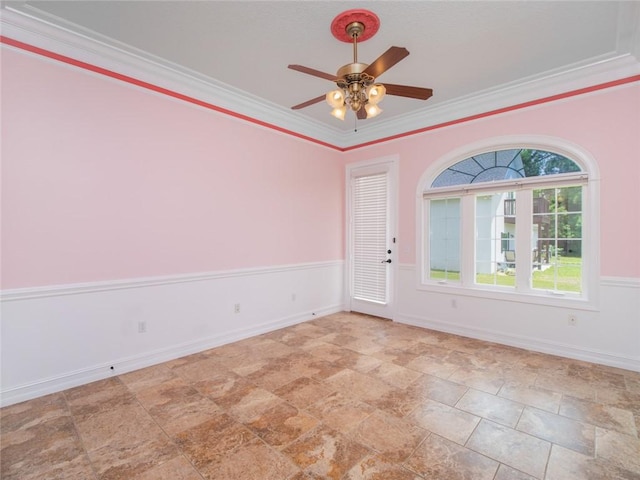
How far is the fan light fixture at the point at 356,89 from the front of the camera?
7.01ft

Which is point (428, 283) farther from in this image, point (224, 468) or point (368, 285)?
point (224, 468)

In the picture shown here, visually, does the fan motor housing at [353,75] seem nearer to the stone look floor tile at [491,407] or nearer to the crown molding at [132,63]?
the crown molding at [132,63]

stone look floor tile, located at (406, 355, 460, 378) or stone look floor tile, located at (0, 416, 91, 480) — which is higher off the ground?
stone look floor tile, located at (406, 355, 460, 378)

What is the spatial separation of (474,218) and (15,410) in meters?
4.92

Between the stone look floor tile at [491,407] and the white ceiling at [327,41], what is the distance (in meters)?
3.04

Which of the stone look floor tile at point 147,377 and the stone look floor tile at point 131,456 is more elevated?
the stone look floor tile at point 147,377

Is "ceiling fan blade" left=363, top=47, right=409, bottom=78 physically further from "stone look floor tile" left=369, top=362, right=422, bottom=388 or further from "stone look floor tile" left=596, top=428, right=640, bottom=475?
"stone look floor tile" left=596, top=428, right=640, bottom=475

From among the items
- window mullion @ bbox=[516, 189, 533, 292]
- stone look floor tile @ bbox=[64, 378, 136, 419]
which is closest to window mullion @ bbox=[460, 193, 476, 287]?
window mullion @ bbox=[516, 189, 533, 292]

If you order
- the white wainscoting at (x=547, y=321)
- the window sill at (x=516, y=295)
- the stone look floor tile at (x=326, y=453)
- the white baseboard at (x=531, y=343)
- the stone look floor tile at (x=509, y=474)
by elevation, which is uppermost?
the window sill at (x=516, y=295)

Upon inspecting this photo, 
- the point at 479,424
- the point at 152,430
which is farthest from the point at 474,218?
the point at 152,430

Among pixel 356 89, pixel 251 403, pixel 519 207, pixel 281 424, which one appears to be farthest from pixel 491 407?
pixel 356 89

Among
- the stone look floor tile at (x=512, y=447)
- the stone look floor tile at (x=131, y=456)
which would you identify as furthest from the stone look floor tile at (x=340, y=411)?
the stone look floor tile at (x=131, y=456)

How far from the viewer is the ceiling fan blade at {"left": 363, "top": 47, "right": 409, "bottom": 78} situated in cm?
183

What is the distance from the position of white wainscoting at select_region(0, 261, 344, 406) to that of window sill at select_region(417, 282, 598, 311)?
2.23 m
